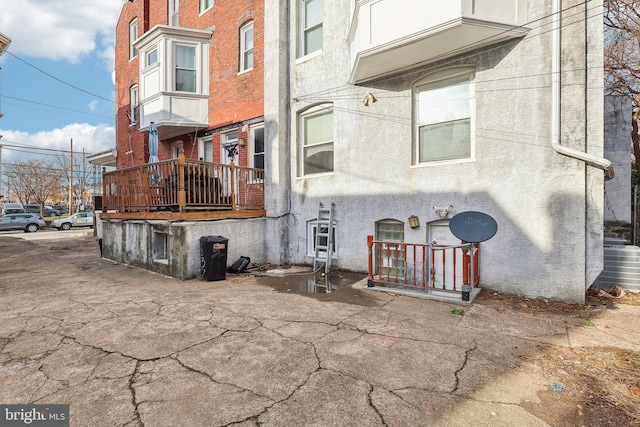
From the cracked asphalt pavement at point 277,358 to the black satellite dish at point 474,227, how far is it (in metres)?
1.18

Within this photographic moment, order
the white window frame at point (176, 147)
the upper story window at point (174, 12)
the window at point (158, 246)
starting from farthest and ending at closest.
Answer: the upper story window at point (174, 12) < the white window frame at point (176, 147) < the window at point (158, 246)

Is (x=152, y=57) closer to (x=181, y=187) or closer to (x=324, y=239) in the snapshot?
(x=181, y=187)

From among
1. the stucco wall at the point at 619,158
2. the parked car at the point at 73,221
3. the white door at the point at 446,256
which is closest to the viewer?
the white door at the point at 446,256

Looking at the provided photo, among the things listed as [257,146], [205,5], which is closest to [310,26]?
[257,146]

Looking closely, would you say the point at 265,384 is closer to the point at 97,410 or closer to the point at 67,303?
the point at 97,410

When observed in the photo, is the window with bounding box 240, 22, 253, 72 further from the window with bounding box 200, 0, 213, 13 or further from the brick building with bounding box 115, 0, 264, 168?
the window with bounding box 200, 0, 213, 13

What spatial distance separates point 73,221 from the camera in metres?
30.5

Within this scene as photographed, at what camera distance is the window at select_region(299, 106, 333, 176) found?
8867 millimetres

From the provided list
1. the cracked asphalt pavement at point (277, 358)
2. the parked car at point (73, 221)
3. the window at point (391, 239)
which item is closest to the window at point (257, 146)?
the window at point (391, 239)

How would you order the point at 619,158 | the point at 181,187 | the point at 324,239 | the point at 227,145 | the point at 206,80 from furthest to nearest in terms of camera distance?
the point at 206,80 < the point at 227,145 < the point at 324,239 < the point at 619,158 < the point at 181,187

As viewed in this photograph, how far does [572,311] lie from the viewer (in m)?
5.14

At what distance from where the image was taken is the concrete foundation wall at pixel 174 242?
7.63m

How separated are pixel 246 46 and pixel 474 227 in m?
9.49

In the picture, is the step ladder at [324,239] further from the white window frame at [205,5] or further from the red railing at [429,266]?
the white window frame at [205,5]
